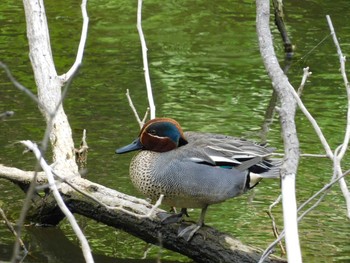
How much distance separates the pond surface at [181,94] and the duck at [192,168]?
0.88m

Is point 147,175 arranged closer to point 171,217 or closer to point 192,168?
point 192,168

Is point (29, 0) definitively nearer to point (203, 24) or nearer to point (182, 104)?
point (182, 104)

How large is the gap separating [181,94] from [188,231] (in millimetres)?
4172

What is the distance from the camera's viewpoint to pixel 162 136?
5.46m

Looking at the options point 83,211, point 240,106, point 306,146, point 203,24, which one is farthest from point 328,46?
point 83,211

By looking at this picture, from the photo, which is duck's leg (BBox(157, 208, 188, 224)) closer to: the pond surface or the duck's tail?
the duck's tail

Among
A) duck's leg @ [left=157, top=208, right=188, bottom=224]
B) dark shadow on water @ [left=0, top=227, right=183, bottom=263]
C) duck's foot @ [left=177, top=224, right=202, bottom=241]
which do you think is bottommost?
dark shadow on water @ [left=0, top=227, right=183, bottom=263]

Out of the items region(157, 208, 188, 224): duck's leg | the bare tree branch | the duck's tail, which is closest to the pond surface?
region(157, 208, 188, 224): duck's leg

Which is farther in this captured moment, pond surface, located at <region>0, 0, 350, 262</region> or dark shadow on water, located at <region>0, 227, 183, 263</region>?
pond surface, located at <region>0, 0, 350, 262</region>

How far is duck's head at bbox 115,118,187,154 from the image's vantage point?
5.45 meters

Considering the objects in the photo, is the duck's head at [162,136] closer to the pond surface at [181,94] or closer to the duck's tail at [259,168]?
the duck's tail at [259,168]

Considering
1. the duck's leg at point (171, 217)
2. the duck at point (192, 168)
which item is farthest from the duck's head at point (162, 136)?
the duck's leg at point (171, 217)

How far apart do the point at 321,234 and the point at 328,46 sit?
208 inches

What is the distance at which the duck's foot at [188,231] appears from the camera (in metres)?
5.39
